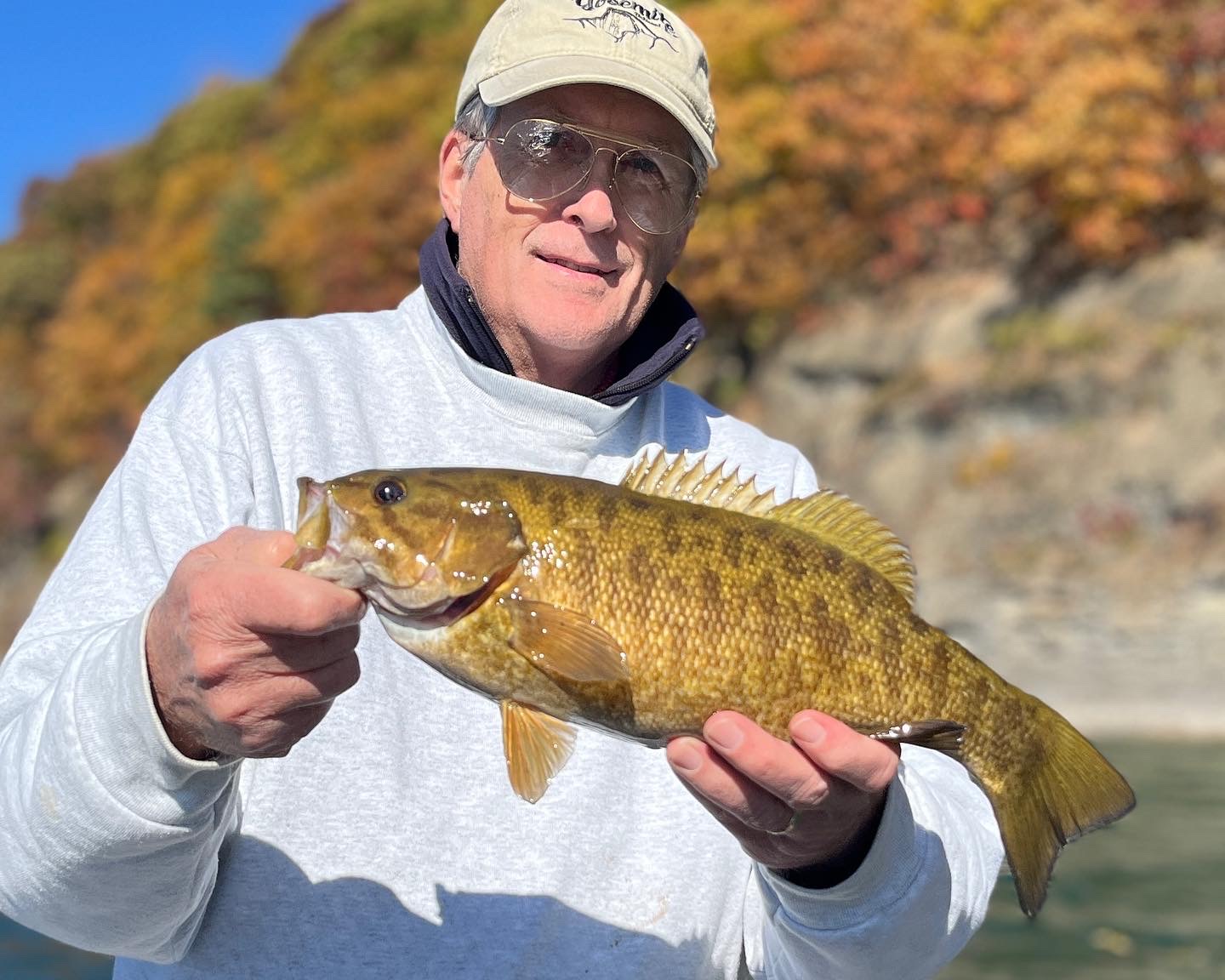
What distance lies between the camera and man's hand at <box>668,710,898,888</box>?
2391 mm

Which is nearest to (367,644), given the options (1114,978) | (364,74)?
(1114,978)

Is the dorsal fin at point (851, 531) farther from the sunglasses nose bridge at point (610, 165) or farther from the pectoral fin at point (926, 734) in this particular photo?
the sunglasses nose bridge at point (610, 165)

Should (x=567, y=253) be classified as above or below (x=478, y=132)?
below

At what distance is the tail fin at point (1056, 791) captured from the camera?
110 inches

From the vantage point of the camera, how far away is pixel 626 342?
351 centimetres

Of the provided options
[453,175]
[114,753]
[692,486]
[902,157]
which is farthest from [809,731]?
[902,157]

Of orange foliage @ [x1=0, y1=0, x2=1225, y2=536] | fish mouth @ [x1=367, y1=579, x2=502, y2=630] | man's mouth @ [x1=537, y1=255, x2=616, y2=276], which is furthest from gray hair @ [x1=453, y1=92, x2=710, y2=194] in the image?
orange foliage @ [x1=0, y1=0, x2=1225, y2=536]

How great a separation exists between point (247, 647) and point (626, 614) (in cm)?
68

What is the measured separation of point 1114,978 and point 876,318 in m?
16.8

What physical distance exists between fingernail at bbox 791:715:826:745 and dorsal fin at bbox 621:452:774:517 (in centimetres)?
50

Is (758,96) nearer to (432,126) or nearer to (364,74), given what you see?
(432,126)

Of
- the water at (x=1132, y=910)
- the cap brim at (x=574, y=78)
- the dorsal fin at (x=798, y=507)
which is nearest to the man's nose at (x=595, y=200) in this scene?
the cap brim at (x=574, y=78)

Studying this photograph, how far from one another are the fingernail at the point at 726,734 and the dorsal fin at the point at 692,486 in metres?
0.53

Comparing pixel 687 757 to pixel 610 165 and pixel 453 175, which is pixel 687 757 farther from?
pixel 453 175
